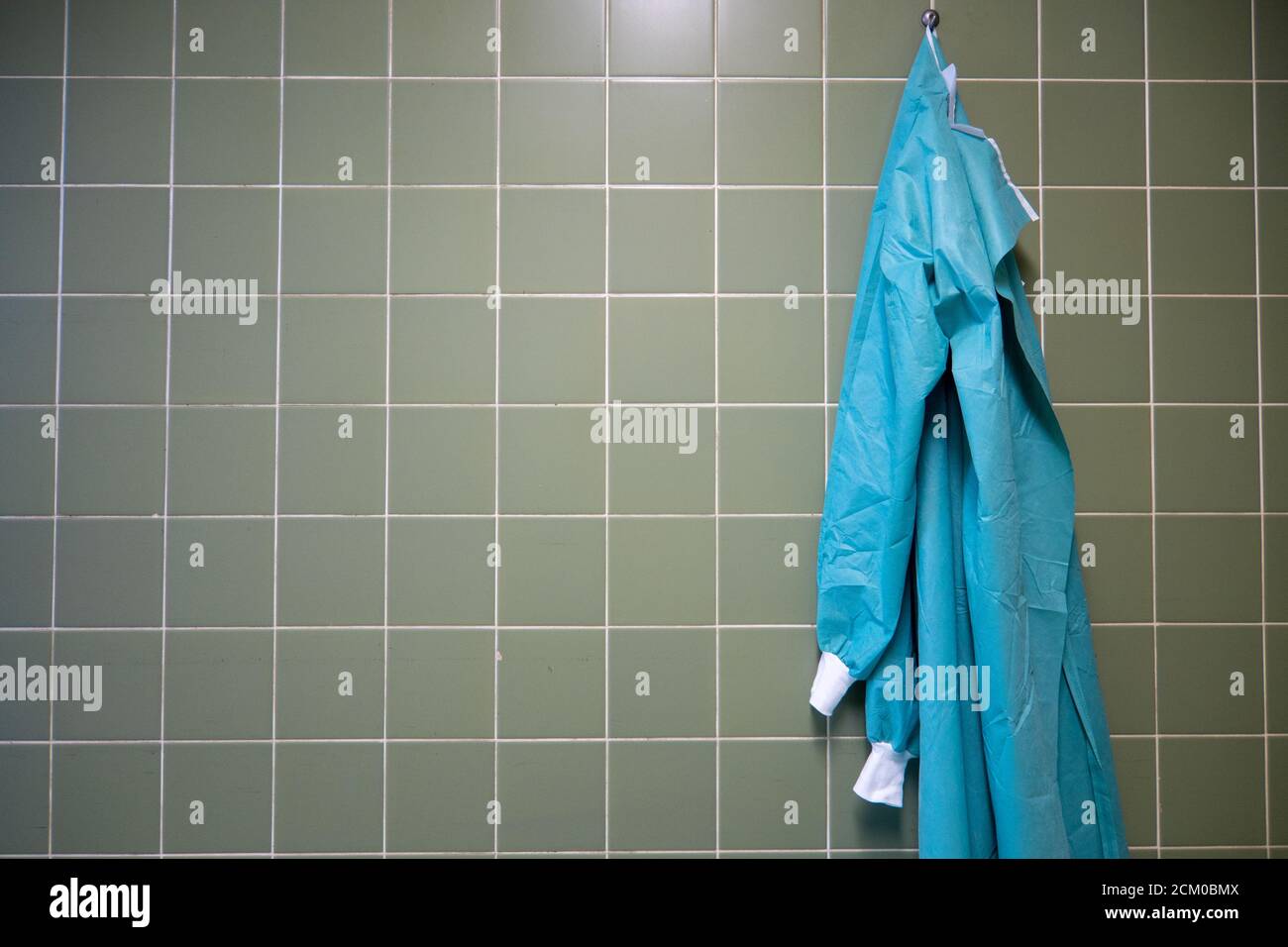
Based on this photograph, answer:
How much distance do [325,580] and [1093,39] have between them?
1687mm

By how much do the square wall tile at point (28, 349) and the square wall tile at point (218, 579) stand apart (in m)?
0.34

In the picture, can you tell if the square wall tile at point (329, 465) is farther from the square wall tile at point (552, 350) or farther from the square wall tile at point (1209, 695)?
the square wall tile at point (1209, 695)

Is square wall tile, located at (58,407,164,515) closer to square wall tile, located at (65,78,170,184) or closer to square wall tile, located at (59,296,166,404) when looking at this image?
square wall tile, located at (59,296,166,404)

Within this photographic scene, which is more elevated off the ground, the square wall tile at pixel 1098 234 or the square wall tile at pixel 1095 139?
the square wall tile at pixel 1095 139

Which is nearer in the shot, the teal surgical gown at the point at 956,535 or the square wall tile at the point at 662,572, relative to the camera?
the teal surgical gown at the point at 956,535

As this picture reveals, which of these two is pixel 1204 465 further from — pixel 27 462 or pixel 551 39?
pixel 27 462

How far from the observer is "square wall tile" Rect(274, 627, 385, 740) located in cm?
143

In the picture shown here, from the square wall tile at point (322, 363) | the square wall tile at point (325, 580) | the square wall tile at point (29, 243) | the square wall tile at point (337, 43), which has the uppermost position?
the square wall tile at point (337, 43)

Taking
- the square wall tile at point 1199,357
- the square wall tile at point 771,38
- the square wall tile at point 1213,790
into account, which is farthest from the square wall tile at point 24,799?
the square wall tile at point 1199,357

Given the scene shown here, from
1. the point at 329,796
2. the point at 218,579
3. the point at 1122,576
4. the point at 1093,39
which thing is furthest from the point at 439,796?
the point at 1093,39

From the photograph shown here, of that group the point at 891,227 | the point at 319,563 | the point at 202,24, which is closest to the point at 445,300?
the point at 319,563

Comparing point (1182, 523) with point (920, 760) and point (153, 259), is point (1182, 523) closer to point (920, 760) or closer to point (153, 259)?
point (920, 760)

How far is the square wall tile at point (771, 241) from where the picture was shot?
1.46 meters

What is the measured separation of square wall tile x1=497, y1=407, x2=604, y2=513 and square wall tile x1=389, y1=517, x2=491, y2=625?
9 cm
